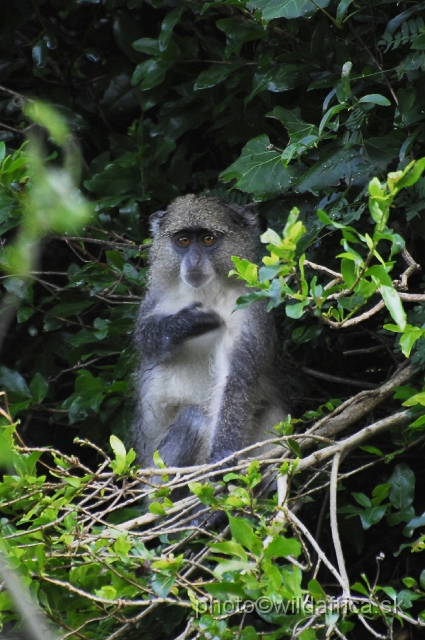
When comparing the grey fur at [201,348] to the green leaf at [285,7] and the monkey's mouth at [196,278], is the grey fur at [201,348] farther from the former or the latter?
the green leaf at [285,7]

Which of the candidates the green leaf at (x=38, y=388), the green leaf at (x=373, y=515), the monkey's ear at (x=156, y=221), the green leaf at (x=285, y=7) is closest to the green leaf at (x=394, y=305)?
the green leaf at (x=373, y=515)

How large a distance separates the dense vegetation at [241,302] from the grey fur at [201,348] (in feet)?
0.66

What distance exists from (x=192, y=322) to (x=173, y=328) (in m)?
0.13

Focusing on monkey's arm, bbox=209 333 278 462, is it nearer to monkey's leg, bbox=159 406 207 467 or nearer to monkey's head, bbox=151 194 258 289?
monkey's leg, bbox=159 406 207 467

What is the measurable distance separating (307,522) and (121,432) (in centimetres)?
137

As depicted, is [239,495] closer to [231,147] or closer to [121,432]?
[121,432]

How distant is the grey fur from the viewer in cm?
539

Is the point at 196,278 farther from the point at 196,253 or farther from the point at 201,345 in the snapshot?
the point at 201,345

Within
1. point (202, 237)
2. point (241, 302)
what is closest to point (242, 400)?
point (202, 237)

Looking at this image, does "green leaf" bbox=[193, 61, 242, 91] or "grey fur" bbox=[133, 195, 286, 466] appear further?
"green leaf" bbox=[193, 61, 242, 91]

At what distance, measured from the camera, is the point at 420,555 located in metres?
5.45

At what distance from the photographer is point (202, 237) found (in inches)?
225

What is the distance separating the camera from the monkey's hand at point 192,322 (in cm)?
551

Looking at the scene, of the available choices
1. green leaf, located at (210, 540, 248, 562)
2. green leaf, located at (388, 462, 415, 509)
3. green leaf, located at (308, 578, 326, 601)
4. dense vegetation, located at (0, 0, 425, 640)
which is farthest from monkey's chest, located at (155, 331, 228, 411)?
green leaf, located at (210, 540, 248, 562)
